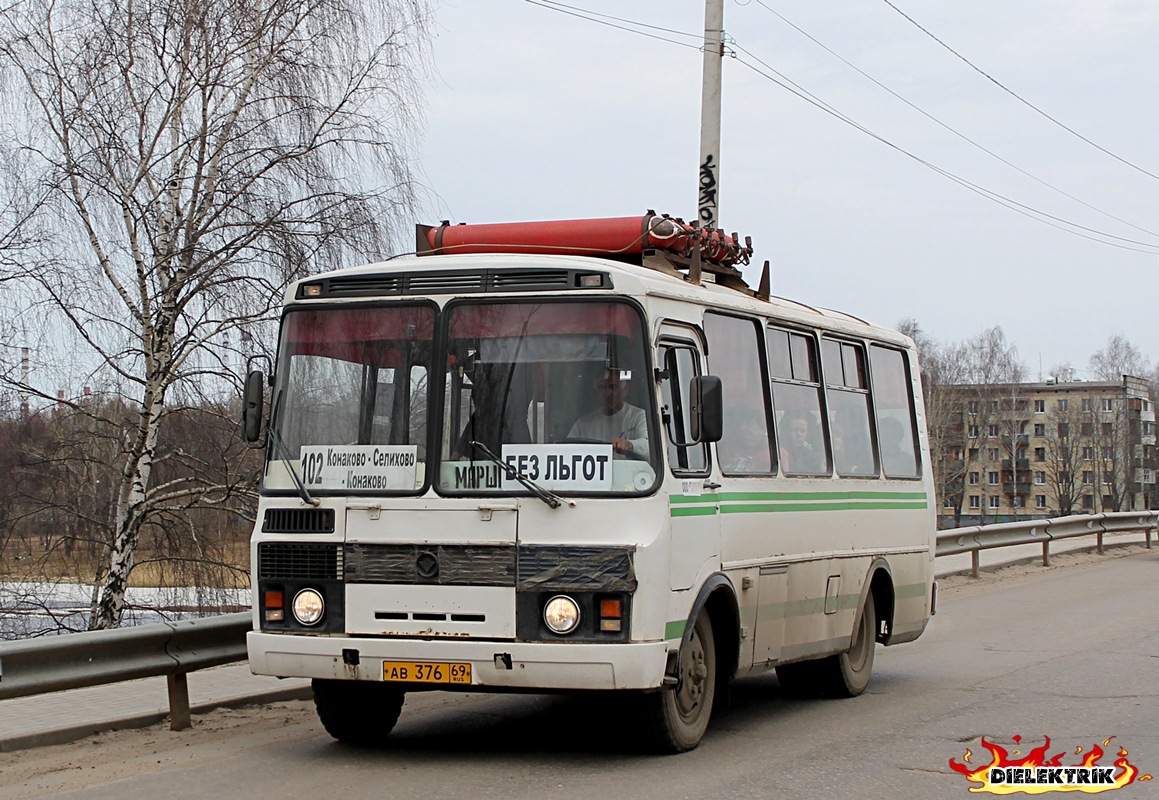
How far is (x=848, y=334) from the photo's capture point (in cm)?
1166

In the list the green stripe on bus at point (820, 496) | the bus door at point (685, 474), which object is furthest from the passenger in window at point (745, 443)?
the bus door at point (685, 474)

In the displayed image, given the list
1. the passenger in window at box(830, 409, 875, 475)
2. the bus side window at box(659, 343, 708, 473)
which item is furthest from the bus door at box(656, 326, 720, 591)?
the passenger in window at box(830, 409, 875, 475)

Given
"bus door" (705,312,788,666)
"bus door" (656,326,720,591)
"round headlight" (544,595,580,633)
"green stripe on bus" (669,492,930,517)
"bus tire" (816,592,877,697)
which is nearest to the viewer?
"round headlight" (544,595,580,633)

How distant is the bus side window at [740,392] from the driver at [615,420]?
1.04 m

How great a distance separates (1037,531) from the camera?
25.2m

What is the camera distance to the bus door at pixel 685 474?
8.19 metres

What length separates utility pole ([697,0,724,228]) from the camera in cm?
1752

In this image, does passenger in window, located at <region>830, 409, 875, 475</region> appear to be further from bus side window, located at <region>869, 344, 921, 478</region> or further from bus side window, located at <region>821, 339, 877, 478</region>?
bus side window, located at <region>869, 344, 921, 478</region>

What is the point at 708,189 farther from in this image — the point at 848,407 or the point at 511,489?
the point at 511,489

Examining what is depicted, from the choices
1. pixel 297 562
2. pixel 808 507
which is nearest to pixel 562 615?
pixel 297 562

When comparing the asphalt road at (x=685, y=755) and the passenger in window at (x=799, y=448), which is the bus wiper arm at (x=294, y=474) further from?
the passenger in window at (x=799, y=448)

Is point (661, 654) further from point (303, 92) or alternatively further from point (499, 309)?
point (303, 92)

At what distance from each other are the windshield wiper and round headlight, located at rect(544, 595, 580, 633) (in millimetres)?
496

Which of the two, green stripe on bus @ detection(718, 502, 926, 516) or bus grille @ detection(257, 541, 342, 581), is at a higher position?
green stripe on bus @ detection(718, 502, 926, 516)
